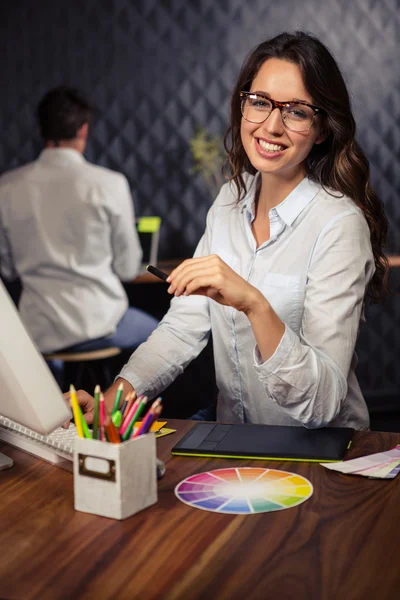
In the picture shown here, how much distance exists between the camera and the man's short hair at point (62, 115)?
3.51 m

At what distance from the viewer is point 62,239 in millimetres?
3373

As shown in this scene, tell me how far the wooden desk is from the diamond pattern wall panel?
3.32 m

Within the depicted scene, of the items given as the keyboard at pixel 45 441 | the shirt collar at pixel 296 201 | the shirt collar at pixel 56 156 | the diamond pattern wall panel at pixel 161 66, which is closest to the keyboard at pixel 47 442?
the keyboard at pixel 45 441

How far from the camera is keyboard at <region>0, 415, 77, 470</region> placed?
1.35 meters

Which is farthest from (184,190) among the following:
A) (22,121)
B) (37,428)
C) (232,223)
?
(37,428)

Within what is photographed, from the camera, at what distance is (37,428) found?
3.84ft

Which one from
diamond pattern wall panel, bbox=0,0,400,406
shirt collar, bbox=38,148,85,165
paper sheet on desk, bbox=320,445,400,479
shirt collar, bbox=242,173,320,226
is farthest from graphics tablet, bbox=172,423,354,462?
diamond pattern wall panel, bbox=0,0,400,406

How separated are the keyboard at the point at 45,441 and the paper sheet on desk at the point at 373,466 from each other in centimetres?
43

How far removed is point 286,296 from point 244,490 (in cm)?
69

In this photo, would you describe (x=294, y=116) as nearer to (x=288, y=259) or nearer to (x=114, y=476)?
(x=288, y=259)

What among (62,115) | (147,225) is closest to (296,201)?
(62,115)

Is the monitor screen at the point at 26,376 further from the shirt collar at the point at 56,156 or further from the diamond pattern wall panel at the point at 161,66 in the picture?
the diamond pattern wall panel at the point at 161,66

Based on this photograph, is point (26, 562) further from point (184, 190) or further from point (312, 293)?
point (184, 190)

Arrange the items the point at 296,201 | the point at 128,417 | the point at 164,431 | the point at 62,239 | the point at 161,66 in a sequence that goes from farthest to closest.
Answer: the point at 161,66, the point at 62,239, the point at 296,201, the point at 164,431, the point at 128,417
